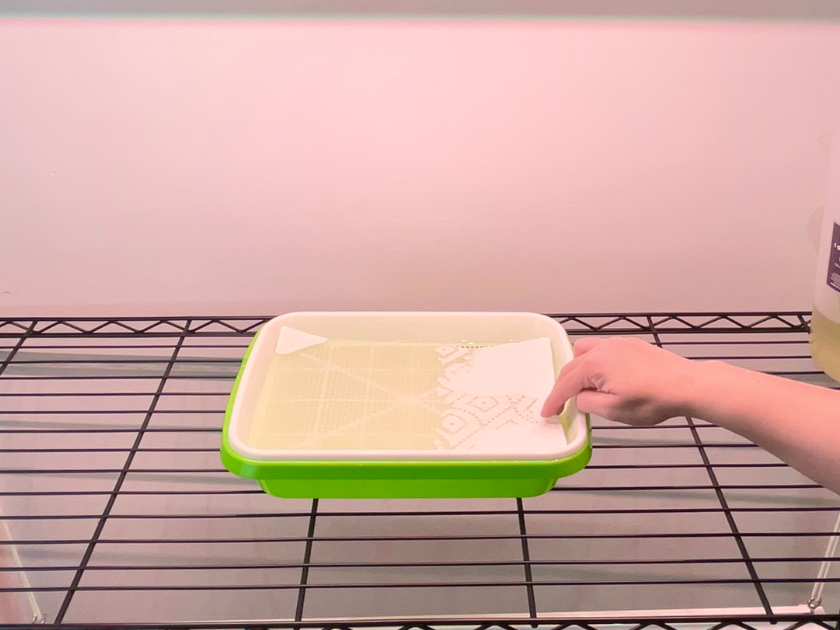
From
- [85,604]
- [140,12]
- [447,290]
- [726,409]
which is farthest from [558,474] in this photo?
[85,604]

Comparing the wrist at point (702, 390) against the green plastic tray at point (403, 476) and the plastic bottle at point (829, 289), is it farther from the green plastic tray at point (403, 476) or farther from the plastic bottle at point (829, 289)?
the plastic bottle at point (829, 289)

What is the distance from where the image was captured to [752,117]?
81 cm

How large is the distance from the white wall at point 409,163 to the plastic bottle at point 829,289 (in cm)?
10

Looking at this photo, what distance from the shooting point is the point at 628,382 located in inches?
22.7

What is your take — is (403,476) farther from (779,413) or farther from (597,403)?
(779,413)

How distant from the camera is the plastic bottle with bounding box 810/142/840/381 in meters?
0.73

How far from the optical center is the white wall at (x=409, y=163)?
0.77 m

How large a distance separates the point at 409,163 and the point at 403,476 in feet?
1.30

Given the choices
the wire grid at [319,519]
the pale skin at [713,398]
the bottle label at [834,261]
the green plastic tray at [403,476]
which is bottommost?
the wire grid at [319,519]

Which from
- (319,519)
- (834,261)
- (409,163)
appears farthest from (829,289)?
(319,519)

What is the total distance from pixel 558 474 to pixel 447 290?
1.17ft

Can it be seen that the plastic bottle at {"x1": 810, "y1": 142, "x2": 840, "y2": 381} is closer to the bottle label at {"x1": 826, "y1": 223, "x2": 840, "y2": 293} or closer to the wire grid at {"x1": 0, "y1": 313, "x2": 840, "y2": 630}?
the bottle label at {"x1": 826, "y1": 223, "x2": 840, "y2": 293}

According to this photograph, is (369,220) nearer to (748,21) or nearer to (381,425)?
(381,425)

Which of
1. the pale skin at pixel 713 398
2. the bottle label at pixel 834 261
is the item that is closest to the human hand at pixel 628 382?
the pale skin at pixel 713 398
